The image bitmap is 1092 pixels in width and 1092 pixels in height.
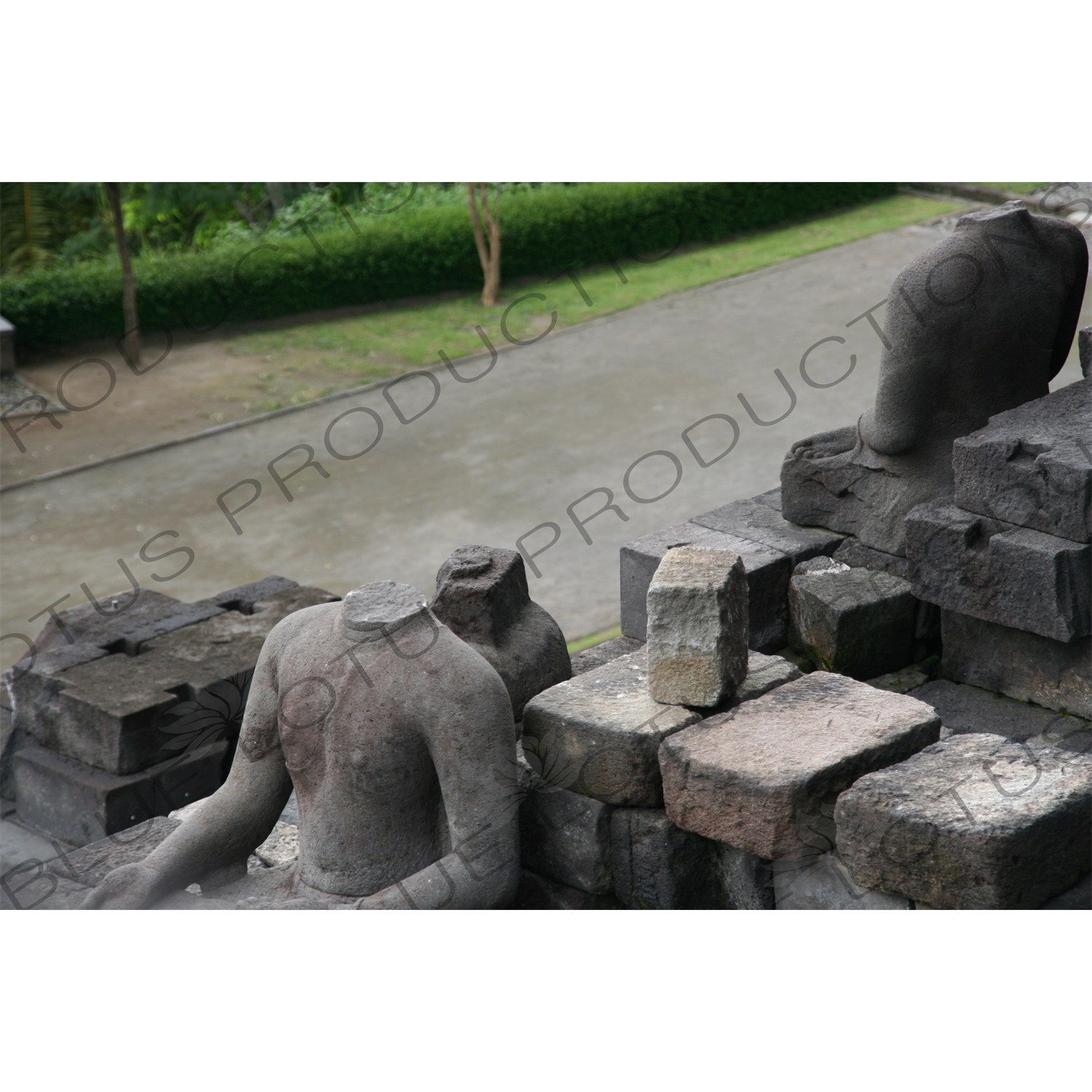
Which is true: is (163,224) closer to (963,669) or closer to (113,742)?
(113,742)

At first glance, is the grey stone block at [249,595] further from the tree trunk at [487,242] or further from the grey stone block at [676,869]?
the tree trunk at [487,242]

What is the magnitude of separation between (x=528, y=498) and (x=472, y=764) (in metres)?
7.21

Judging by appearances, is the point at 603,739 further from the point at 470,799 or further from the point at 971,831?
the point at 971,831

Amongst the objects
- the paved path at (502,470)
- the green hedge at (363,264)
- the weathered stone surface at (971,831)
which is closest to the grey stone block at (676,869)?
the weathered stone surface at (971,831)

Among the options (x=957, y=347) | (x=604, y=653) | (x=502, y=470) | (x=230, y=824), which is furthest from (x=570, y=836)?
(x=502, y=470)

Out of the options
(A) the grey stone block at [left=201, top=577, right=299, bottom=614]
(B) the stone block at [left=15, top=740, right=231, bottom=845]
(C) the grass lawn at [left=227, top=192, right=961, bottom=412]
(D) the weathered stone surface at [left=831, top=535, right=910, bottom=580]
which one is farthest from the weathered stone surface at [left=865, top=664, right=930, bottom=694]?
(C) the grass lawn at [left=227, top=192, right=961, bottom=412]

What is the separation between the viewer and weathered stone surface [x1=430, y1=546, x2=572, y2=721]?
177 inches

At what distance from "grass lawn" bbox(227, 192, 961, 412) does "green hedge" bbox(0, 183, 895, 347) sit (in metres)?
0.27

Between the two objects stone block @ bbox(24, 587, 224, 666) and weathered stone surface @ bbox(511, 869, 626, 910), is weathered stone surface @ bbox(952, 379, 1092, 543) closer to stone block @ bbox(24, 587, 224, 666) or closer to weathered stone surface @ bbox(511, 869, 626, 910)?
weathered stone surface @ bbox(511, 869, 626, 910)

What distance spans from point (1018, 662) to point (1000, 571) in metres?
0.44

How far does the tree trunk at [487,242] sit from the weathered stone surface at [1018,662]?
10091 mm

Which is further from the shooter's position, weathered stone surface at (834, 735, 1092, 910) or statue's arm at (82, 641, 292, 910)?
statue's arm at (82, 641, 292, 910)

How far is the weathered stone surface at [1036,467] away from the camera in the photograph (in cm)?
436

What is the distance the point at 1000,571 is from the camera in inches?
179
